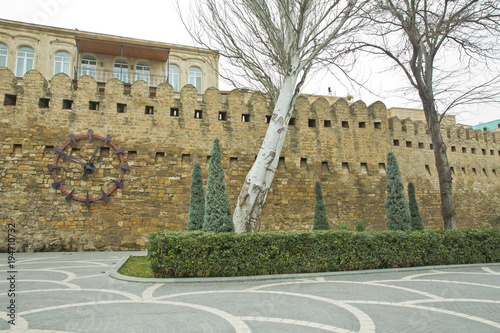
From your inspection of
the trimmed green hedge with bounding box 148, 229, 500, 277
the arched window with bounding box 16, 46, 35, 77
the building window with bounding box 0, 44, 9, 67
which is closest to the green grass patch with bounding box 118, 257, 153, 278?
the trimmed green hedge with bounding box 148, 229, 500, 277

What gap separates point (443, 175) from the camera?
40.2 ft

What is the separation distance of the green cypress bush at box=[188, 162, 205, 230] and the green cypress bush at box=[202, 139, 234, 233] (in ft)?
8.69

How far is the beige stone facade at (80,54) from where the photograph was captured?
848 inches

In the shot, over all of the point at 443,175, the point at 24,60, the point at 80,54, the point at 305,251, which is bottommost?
the point at 305,251

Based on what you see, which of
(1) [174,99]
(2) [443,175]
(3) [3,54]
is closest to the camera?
(2) [443,175]

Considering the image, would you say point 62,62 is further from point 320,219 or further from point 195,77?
point 320,219

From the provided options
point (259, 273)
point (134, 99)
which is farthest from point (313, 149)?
point (259, 273)

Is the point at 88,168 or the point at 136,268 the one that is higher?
the point at 88,168

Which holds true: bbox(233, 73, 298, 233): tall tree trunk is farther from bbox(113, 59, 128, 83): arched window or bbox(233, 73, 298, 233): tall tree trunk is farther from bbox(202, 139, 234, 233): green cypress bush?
bbox(113, 59, 128, 83): arched window

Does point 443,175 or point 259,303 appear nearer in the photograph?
point 259,303

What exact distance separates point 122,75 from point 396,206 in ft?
63.0

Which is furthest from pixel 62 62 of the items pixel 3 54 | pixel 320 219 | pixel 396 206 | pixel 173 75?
pixel 396 206

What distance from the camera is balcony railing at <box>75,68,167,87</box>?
22031 mm

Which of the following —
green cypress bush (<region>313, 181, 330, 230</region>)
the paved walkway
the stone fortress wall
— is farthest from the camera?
green cypress bush (<region>313, 181, 330, 230</region>)
